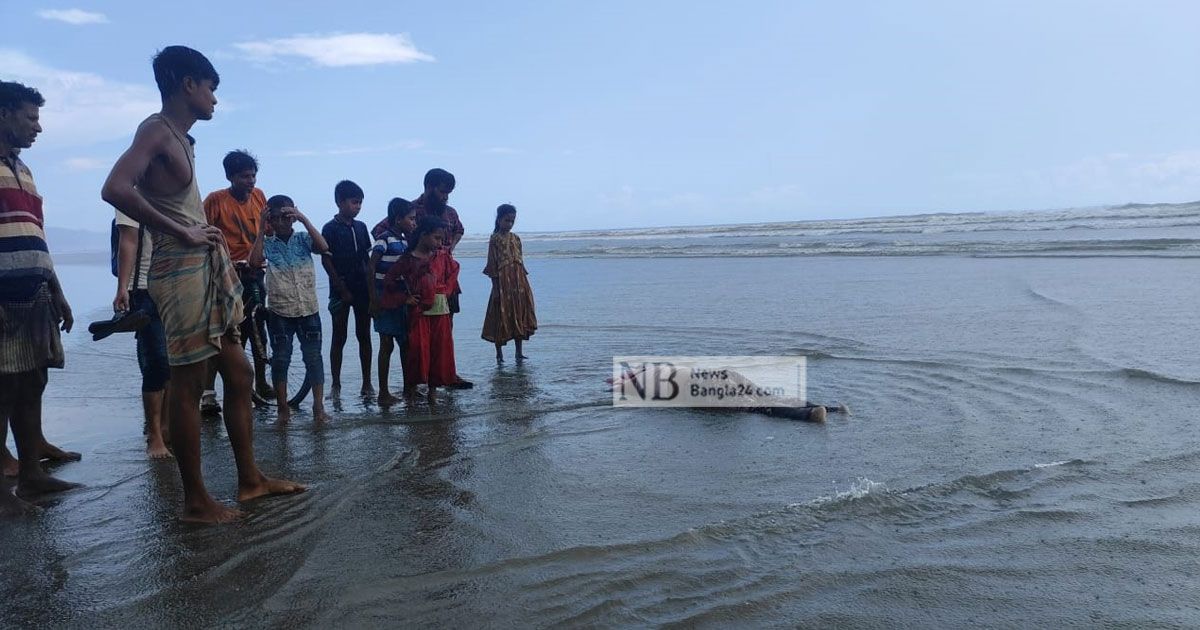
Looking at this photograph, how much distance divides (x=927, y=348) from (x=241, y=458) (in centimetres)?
611

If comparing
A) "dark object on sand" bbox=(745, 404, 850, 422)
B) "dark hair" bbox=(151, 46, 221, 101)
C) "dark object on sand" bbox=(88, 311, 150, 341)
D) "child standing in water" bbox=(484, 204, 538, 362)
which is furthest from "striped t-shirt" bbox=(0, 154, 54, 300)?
"child standing in water" bbox=(484, 204, 538, 362)

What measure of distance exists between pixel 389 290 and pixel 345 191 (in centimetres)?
97

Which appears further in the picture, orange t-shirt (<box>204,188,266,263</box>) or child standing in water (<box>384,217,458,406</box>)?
child standing in water (<box>384,217,458,406</box>)

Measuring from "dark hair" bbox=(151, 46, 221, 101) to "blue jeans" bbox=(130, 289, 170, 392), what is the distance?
5.86ft

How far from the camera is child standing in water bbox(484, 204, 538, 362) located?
8.63 metres

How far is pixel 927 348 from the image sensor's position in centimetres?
782

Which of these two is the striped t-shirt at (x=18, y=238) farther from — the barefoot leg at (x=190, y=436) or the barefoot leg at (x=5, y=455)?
the barefoot leg at (x=190, y=436)

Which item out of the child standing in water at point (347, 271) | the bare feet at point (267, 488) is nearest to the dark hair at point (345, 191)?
the child standing in water at point (347, 271)

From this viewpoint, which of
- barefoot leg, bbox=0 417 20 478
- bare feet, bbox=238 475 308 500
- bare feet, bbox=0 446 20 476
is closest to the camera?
bare feet, bbox=238 475 308 500

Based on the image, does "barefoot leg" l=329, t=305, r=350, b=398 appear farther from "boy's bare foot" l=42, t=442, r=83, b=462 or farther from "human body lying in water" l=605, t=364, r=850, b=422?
"human body lying in water" l=605, t=364, r=850, b=422

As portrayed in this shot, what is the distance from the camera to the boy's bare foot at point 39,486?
4156mm

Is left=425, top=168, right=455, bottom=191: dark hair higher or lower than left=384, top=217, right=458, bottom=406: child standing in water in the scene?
higher

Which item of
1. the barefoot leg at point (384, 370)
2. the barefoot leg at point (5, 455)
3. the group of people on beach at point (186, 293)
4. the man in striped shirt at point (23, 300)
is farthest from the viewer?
the barefoot leg at point (384, 370)

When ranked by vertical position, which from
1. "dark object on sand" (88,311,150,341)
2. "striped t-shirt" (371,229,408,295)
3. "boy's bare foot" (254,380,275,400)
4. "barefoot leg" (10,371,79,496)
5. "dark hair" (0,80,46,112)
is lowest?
"boy's bare foot" (254,380,275,400)
